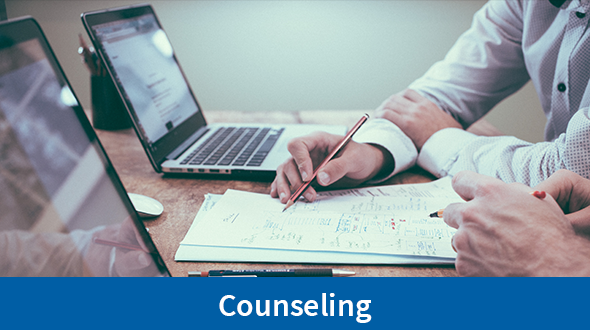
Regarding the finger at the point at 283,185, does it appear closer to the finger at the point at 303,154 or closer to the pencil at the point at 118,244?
the finger at the point at 303,154

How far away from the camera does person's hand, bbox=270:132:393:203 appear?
625 mm

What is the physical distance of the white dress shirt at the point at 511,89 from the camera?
2.11 ft

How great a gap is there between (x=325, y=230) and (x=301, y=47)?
5.64 feet

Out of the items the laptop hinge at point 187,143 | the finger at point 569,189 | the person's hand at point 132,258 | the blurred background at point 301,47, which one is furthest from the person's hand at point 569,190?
the blurred background at point 301,47

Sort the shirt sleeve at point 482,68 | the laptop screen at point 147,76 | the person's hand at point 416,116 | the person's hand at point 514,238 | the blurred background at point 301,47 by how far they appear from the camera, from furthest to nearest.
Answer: the blurred background at point 301,47
the shirt sleeve at point 482,68
the person's hand at point 416,116
the laptop screen at point 147,76
the person's hand at point 514,238

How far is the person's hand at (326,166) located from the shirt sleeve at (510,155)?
103 mm

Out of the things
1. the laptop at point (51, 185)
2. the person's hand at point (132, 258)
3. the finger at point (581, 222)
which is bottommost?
the finger at point (581, 222)

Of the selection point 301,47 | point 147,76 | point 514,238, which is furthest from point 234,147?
point 301,47

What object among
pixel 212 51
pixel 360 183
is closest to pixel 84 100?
pixel 212 51

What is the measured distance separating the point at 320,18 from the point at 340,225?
5.59ft

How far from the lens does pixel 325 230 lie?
20.3 inches
